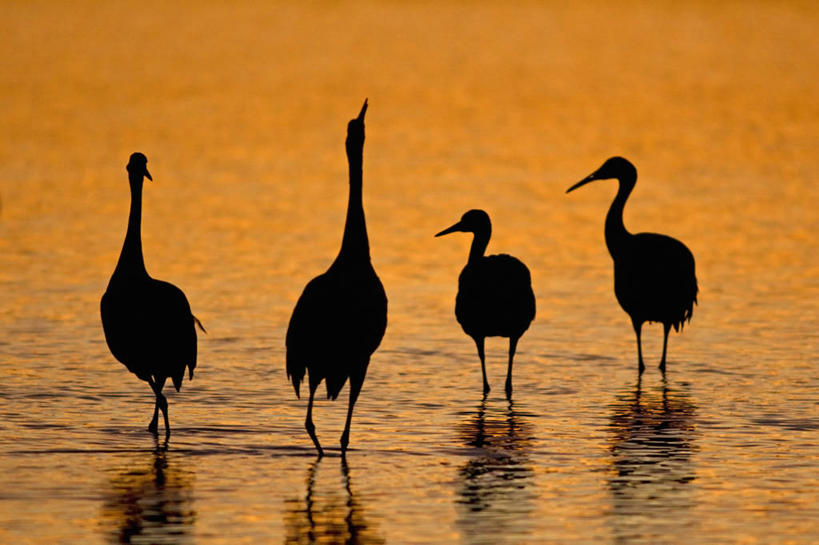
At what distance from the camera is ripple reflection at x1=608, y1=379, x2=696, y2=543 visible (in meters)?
10.5

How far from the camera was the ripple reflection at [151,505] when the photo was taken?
10.2 m

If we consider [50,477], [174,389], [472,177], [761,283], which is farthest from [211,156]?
[50,477]

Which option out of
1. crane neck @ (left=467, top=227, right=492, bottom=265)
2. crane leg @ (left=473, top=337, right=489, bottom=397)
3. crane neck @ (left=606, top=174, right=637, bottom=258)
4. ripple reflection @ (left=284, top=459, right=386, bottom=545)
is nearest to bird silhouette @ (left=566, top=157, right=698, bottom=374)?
crane neck @ (left=606, top=174, right=637, bottom=258)

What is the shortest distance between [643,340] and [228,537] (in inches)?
346

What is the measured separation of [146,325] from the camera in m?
13.3

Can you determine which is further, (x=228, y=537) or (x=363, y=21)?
(x=363, y=21)

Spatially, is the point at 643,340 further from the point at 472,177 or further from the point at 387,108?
the point at 387,108

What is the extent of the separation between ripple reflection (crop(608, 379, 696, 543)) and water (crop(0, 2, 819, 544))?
0.04 meters

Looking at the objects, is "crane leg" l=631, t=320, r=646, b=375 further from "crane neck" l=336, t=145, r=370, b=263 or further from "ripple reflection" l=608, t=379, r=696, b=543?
"crane neck" l=336, t=145, r=370, b=263

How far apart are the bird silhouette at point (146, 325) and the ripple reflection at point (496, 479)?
6.99ft

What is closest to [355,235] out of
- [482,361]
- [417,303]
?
[482,361]

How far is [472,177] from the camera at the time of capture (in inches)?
1239

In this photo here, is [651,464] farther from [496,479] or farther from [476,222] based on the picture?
[476,222]

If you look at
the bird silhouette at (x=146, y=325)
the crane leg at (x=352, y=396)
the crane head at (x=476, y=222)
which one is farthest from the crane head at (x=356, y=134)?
the crane head at (x=476, y=222)
